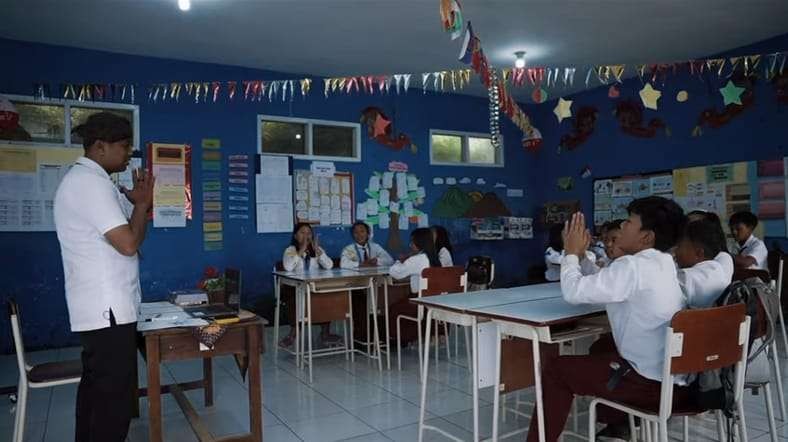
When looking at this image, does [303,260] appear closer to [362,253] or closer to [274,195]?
[362,253]

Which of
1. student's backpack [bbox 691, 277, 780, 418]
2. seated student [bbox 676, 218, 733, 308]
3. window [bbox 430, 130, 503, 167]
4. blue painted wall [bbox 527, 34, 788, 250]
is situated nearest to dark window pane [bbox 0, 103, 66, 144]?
window [bbox 430, 130, 503, 167]

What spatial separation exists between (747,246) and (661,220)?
2626mm

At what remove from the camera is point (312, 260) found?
5164 millimetres

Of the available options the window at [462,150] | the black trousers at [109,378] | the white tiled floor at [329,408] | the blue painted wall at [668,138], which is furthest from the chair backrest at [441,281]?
the blue painted wall at [668,138]

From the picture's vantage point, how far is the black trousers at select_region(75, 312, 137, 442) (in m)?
1.92

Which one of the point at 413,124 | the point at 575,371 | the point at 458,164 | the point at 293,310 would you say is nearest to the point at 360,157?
the point at 413,124

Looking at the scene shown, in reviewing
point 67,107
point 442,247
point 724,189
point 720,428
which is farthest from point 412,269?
point 724,189

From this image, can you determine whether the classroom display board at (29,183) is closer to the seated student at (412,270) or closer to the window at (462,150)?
the seated student at (412,270)

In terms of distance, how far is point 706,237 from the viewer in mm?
2539

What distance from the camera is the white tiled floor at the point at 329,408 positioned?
2.80 metres

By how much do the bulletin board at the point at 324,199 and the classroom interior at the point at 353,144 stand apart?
0.02m

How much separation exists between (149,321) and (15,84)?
379cm

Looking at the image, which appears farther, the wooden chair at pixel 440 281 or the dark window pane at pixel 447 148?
the dark window pane at pixel 447 148

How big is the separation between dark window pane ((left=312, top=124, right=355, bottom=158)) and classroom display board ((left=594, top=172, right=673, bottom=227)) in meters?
3.34
